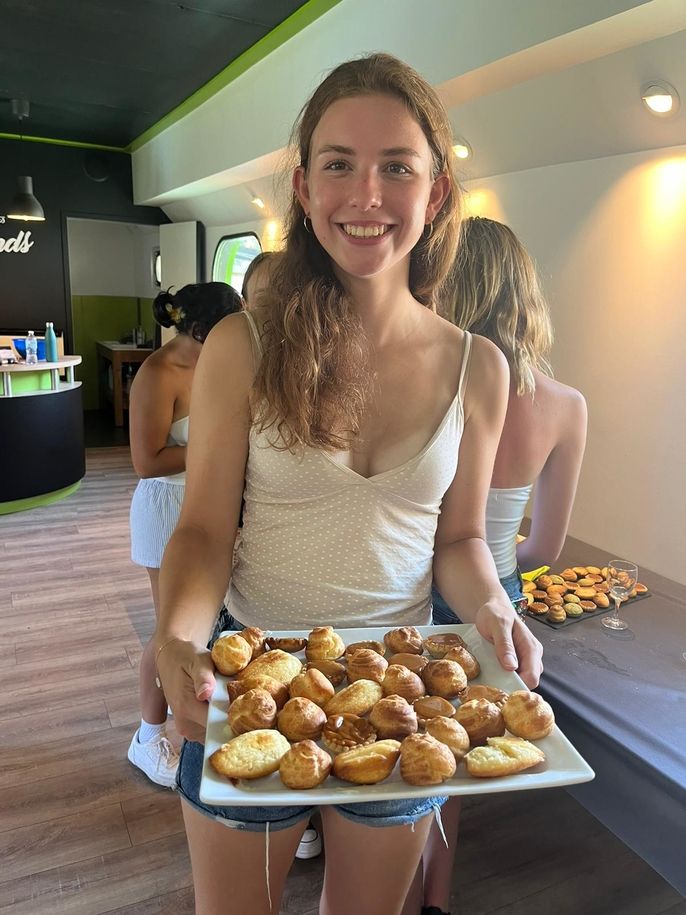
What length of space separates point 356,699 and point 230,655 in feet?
0.58

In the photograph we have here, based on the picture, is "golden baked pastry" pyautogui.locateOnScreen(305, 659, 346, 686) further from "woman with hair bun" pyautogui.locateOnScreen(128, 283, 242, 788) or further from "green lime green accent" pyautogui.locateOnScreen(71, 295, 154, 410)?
"green lime green accent" pyautogui.locateOnScreen(71, 295, 154, 410)

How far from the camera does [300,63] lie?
3.88 meters

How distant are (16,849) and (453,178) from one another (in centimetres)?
206

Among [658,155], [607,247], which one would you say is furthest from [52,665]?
[658,155]

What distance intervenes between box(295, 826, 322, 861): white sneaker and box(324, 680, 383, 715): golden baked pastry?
1.22m

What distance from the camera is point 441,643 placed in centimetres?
103

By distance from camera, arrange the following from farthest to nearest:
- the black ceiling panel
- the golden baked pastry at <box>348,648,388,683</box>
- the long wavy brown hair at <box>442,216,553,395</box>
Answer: the black ceiling panel, the long wavy brown hair at <box>442,216,553,395</box>, the golden baked pastry at <box>348,648,388,683</box>

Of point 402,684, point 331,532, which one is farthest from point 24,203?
point 402,684

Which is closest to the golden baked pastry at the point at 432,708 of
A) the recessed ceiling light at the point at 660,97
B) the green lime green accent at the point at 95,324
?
the recessed ceiling light at the point at 660,97

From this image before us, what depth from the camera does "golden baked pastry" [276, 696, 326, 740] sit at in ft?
2.89

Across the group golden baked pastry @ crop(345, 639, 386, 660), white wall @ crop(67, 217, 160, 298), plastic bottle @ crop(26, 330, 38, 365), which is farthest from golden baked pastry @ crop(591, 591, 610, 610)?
white wall @ crop(67, 217, 160, 298)

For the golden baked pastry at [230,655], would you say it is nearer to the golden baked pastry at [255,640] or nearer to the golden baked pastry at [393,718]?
the golden baked pastry at [255,640]

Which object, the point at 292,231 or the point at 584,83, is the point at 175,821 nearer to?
the point at 292,231

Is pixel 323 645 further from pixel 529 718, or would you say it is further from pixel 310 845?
pixel 310 845
